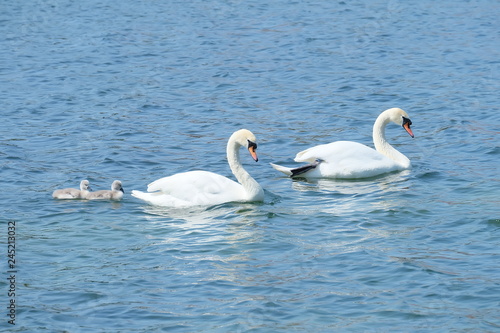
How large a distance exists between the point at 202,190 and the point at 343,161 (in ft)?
8.55

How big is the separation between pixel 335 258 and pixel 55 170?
20.2ft

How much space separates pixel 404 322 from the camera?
33.6 feet

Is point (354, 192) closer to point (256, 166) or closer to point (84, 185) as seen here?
point (256, 166)

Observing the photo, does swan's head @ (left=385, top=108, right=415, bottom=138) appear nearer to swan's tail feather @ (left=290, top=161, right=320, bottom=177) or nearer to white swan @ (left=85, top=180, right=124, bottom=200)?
swan's tail feather @ (left=290, top=161, right=320, bottom=177)

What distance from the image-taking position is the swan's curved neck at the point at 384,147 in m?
16.2

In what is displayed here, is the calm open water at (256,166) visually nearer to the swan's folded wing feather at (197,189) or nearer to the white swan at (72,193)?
the white swan at (72,193)

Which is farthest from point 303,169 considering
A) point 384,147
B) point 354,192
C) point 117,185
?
point 117,185

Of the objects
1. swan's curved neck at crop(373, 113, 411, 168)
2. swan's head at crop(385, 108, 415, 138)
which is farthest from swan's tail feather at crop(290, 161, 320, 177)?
swan's head at crop(385, 108, 415, 138)

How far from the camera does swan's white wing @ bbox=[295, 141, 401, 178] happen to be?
1570 centimetres

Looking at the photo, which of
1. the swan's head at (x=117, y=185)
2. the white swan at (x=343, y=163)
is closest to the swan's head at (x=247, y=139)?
the white swan at (x=343, y=163)

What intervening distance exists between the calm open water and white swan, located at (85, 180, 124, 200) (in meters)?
0.17

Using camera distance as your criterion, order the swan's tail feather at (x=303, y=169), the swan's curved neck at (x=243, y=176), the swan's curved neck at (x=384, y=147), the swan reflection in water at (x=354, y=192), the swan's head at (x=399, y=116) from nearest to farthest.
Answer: the swan reflection in water at (x=354, y=192), the swan's curved neck at (x=243, y=176), the swan's tail feather at (x=303, y=169), the swan's curved neck at (x=384, y=147), the swan's head at (x=399, y=116)

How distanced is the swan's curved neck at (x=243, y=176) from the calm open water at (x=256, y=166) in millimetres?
244

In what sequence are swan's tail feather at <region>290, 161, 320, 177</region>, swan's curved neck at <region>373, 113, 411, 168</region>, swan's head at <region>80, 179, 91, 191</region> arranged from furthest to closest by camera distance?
swan's curved neck at <region>373, 113, 411, 168</region> → swan's tail feather at <region>290, 161, 320, 177</region> → swan's head at <region>80, 179, 91, 191</region>
